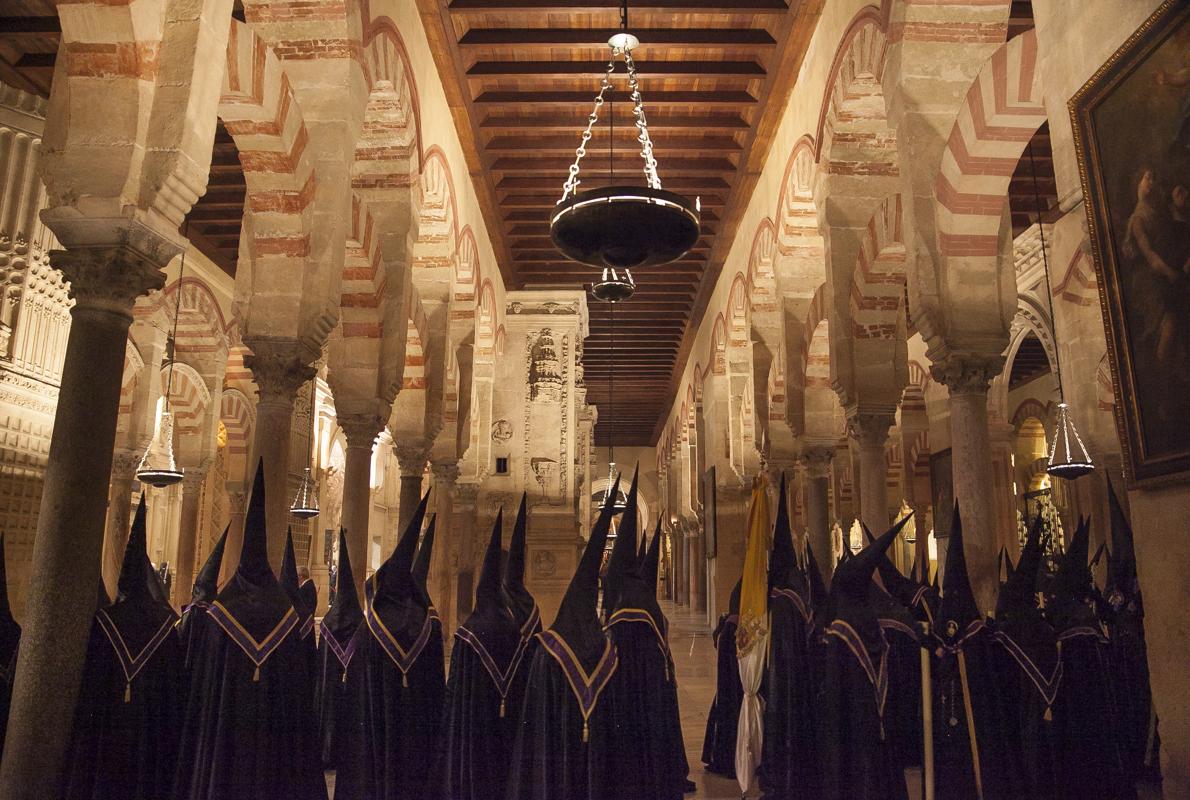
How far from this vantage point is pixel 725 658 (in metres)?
4.80

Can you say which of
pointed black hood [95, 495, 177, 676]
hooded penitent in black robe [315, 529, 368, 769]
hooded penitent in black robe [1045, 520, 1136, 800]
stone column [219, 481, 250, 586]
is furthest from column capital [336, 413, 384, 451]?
hooded penitent in black robe [1045, 520, 1136, 800]

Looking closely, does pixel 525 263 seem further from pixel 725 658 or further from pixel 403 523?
pixel 725 658

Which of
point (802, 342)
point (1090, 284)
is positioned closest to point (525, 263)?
point (802, 342)

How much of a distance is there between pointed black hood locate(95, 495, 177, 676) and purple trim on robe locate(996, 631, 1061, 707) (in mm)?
3449

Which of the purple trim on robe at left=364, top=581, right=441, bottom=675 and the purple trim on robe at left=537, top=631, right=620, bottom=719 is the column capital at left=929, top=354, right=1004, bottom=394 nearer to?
the purple trim on robe at left=537, top=631, right=620, bottom=719

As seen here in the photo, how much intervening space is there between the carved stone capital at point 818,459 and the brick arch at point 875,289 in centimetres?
232

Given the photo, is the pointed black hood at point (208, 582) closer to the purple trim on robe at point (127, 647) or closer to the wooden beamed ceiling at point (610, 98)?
the purple trim on robe at point (127, 647)

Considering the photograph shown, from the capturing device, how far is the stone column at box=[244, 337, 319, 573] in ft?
18.5

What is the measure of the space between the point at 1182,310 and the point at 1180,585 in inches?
34.6

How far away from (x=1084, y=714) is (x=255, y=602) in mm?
3503

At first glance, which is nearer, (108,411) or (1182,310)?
(1182,310)

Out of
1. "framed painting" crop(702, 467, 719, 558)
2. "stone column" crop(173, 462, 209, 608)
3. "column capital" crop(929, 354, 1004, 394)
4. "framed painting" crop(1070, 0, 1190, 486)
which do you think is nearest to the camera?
"framed painting" crop(1070, 0, 1190, 486)

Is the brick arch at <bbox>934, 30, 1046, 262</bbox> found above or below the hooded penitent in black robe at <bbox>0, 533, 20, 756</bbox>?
above

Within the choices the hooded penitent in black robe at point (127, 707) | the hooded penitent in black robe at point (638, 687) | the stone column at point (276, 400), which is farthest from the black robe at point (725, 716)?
the stone column at point (276, 400)
